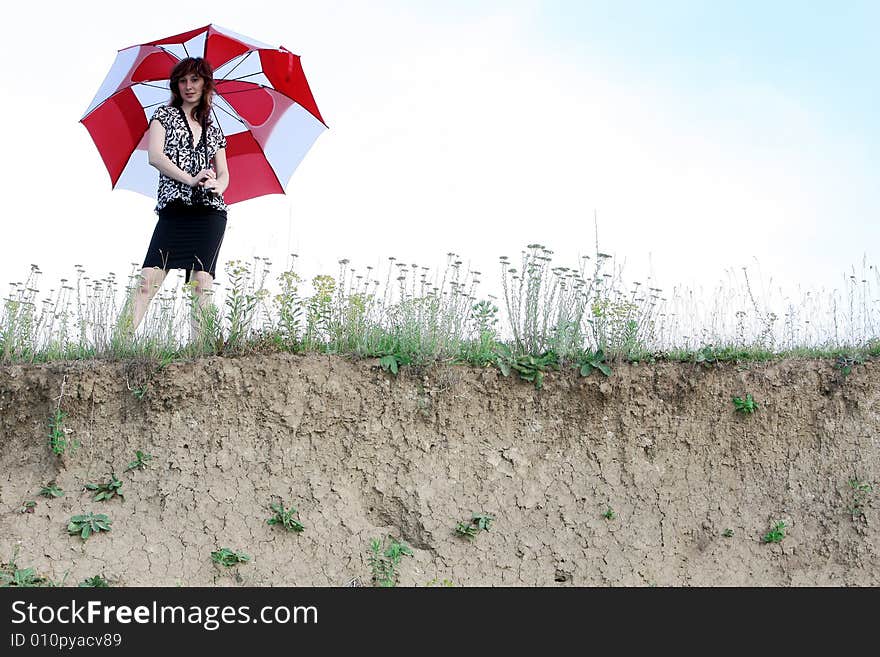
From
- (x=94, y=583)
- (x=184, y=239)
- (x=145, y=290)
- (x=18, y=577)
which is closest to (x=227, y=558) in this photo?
(x=94, y=583)

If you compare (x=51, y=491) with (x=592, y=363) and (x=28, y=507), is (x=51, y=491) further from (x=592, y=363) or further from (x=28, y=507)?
(x=592, y=363)

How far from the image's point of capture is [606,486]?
6414mm

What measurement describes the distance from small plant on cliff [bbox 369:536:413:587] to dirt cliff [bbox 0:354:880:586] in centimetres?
6

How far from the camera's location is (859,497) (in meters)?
6.64

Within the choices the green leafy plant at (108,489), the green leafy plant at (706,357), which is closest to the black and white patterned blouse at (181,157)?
the green leafy plant at (108,489)

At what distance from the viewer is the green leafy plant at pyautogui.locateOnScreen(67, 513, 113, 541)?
571 cm

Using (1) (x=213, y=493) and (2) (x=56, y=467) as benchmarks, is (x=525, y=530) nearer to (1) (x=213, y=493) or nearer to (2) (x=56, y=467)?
(1) (x=213, y=493)

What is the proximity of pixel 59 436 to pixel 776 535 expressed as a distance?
6.06 meters

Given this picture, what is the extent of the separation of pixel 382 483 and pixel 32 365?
3156mm

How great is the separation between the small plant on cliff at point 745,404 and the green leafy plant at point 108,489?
5.27 meters

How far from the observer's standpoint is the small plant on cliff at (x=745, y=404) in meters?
6.69

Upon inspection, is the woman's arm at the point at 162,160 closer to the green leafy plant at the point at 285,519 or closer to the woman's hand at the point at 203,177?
the woman's hand at the point at 203,177

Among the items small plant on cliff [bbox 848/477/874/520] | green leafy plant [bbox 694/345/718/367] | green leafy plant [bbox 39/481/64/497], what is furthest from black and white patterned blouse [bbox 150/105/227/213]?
small plant on cliff [bbox 848/477/874/520]
